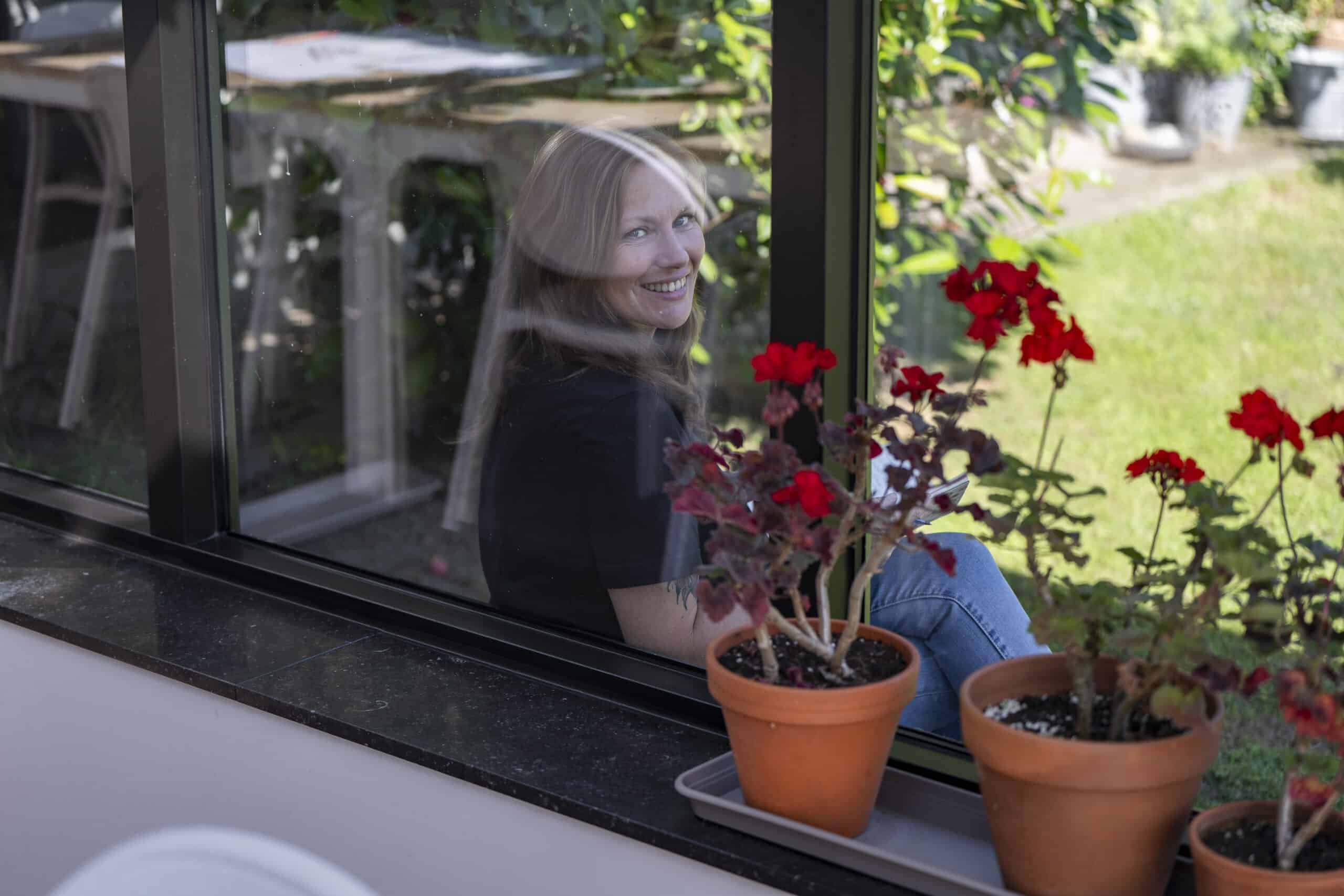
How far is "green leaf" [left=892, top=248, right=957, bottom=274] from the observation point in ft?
9.45

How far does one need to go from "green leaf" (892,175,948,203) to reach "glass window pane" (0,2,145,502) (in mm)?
1575

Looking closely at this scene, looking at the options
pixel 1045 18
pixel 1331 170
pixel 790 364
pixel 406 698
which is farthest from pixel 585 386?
pixel 1331 170

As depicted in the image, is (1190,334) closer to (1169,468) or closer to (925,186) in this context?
(925,186)

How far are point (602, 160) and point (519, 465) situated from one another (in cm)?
40

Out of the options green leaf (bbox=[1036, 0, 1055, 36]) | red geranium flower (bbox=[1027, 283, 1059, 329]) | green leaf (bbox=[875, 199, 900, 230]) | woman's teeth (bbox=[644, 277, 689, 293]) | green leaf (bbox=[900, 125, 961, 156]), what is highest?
green leaf (bbox=[1036, 0, 1055, 36])

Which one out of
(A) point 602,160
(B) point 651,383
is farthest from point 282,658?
(A) point 602,160

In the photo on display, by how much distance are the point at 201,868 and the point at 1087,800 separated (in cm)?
61

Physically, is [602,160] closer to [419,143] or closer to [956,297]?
[956,297]

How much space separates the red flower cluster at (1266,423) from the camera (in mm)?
947

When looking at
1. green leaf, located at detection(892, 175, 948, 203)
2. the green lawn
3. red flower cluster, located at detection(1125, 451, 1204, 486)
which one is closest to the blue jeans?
red flower cluster, located at detection(1125, 451, 1204, 486)

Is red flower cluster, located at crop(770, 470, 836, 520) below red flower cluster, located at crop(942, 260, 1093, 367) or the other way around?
below

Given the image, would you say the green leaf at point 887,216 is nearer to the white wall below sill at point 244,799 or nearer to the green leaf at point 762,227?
the green leaf at point 762,227

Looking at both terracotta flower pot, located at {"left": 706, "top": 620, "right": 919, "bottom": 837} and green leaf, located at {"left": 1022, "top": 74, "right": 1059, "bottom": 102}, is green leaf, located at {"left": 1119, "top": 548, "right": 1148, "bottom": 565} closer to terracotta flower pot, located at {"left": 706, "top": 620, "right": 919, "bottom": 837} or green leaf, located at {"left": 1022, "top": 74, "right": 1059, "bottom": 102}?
terracotta flower pot, located at {"left": 706, "top": 620, "right": 919, "bottom": 837}

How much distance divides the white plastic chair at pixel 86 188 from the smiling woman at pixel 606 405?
1.24m
